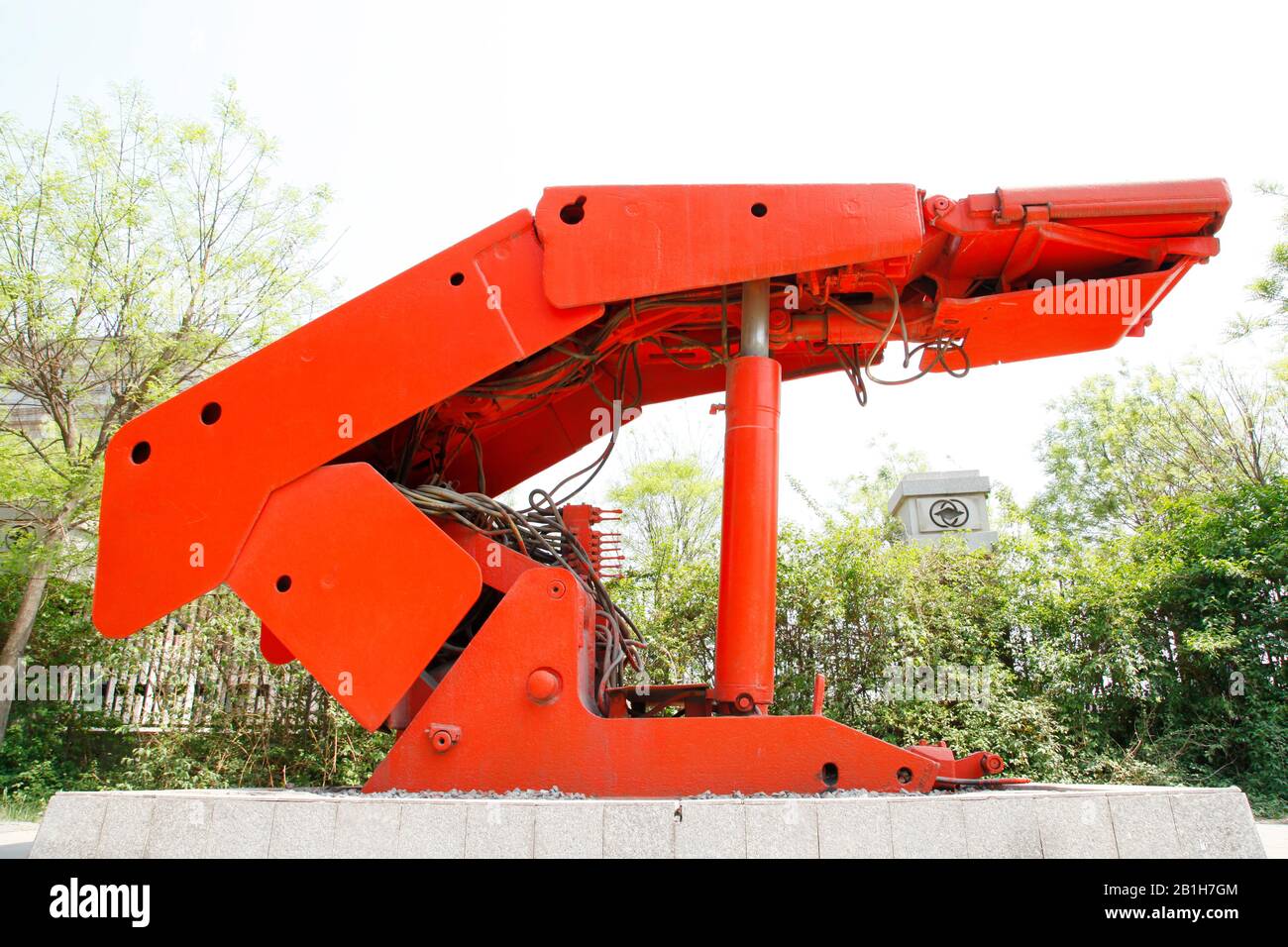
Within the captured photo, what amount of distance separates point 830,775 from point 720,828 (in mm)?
675

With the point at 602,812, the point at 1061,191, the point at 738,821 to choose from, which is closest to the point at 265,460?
the point at 602,812

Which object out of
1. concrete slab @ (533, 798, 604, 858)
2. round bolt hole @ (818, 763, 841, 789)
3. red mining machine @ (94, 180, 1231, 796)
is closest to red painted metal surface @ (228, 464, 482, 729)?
red mining machine @ (94, 180, 1231, 796)

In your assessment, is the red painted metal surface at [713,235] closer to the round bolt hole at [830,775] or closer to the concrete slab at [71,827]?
the round bolt hole at [830,775]

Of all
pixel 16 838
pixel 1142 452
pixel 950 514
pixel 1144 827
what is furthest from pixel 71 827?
pixel 1142 452

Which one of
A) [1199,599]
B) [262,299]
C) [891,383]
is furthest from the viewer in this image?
[262,299]

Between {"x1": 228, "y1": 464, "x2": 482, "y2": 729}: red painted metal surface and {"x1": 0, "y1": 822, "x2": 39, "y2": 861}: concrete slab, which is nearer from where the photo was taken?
{"x1": 228, "y1": 464, "x2": 482, "y2": 729}: red painted metal surface

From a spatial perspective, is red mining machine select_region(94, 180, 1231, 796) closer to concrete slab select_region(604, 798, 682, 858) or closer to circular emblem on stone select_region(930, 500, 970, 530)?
concrete slab select_region(604, 798, 682, 858)

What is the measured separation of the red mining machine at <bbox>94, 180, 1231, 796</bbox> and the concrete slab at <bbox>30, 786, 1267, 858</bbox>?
1.49 feet

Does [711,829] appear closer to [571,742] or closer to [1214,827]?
[571,742]

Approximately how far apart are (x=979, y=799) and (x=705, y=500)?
14.7m

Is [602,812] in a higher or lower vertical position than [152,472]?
lower

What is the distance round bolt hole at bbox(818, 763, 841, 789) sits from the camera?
3234 mm

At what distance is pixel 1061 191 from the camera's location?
152 inches
